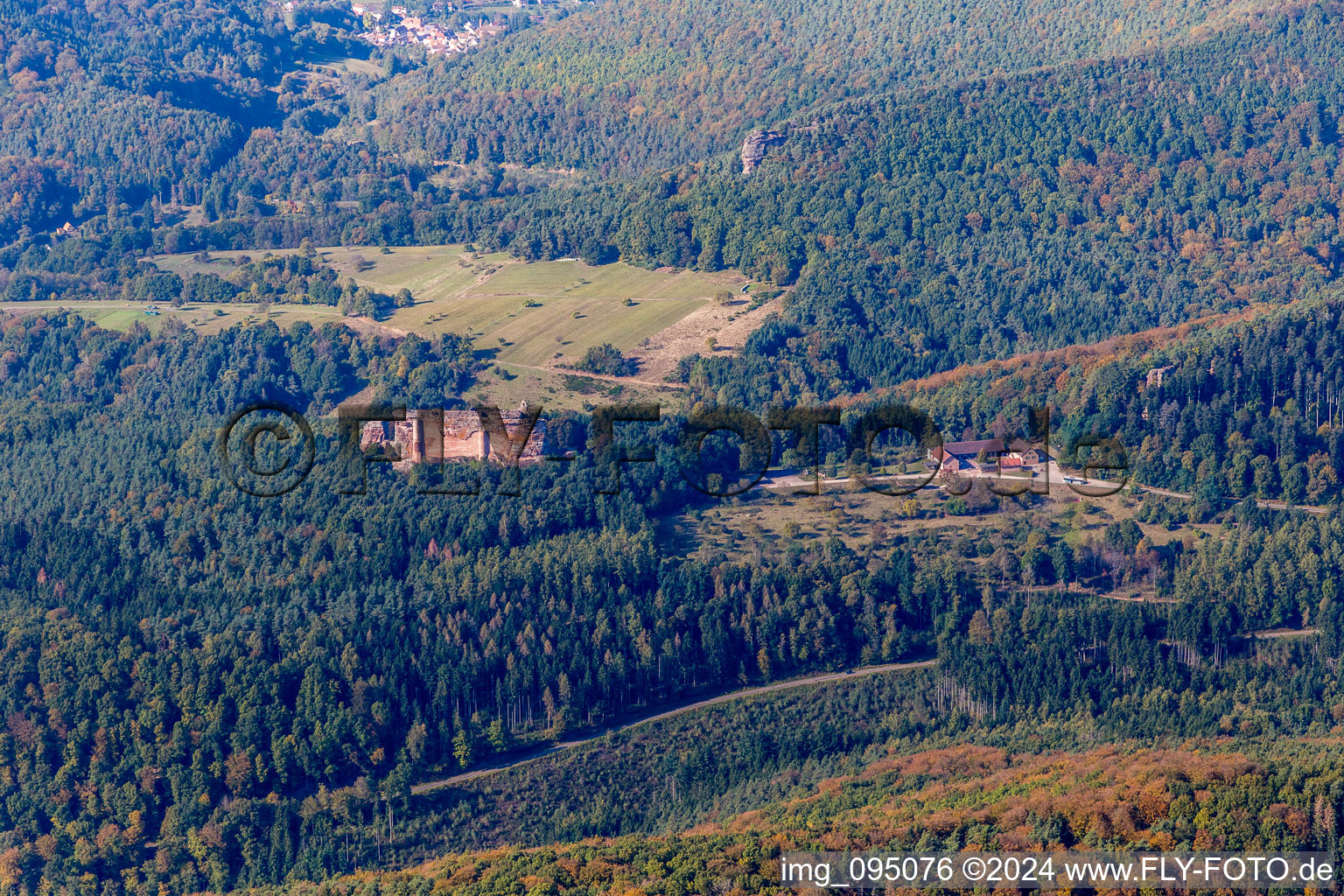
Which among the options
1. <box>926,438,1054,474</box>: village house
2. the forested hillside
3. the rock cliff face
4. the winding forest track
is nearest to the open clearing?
the rock cliff face

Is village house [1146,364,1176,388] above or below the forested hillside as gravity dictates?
below

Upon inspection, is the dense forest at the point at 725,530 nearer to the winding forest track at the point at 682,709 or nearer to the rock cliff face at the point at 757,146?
the winding forest track at the point at 682,709

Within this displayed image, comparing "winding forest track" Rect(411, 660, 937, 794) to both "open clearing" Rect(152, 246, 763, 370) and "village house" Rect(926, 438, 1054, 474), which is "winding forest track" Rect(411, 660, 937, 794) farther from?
"open clearing" Rect(152, 246, 763, 370)

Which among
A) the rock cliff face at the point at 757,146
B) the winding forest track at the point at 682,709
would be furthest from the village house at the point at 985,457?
the rock cliff face at the point at 757,146

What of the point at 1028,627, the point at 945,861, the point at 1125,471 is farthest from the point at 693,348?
the point at 945,861

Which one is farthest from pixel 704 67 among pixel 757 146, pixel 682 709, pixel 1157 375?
pixel 682 709

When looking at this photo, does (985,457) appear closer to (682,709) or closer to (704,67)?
(682,709)
